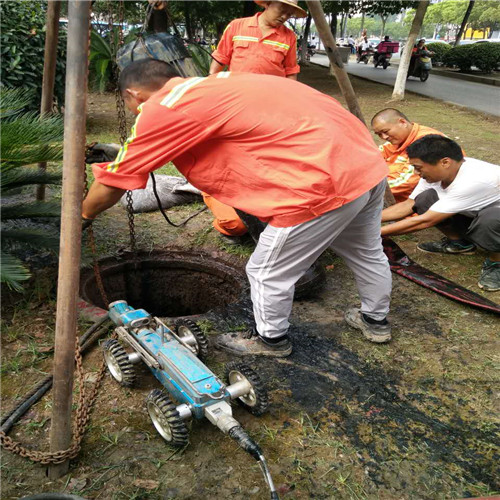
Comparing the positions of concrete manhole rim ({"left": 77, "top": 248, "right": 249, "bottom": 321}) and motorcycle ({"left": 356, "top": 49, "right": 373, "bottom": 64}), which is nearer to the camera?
concrete manhole rim ({"left": 77, "top": 248, "right": 249, "bottom": 321})

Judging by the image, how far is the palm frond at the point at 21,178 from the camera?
305 cm

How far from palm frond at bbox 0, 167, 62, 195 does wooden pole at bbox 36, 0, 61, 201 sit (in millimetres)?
141

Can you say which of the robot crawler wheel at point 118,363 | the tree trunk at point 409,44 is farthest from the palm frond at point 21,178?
the tree trunk at point 409,44

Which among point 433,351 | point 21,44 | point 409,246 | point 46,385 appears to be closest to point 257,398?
point 46,385

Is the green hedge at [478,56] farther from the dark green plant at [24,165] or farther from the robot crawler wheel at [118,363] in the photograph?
the robot crawler wheel at [118,363]

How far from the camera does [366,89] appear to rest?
16.2m

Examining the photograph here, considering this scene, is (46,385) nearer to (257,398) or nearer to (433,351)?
(257,398)

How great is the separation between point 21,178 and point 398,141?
3.08 meters

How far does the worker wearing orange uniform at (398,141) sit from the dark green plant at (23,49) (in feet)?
14.7

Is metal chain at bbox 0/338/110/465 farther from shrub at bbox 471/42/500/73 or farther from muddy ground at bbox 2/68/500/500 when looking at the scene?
shrub at bbox 471/42/500/73

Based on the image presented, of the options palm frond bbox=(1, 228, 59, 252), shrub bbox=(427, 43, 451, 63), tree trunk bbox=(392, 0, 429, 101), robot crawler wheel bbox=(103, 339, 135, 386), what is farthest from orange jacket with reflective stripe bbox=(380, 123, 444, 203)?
shrub bbox=(427, 43, 451, 63)

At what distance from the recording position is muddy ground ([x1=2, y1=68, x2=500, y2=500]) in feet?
6.64

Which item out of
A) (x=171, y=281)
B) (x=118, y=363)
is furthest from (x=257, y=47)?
(x=118, y=363)

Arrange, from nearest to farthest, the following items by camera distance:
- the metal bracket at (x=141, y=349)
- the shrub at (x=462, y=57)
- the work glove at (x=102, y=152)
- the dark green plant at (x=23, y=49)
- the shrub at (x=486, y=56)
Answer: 1. the metal bracket at (x=141, y=349)
2. the work glove at (x=102, y=152)
3. the dark green plant at (x=23, y=49)
4. the shrub at (x=486, y=56)
5. the shrub at (x=462, y=57)
